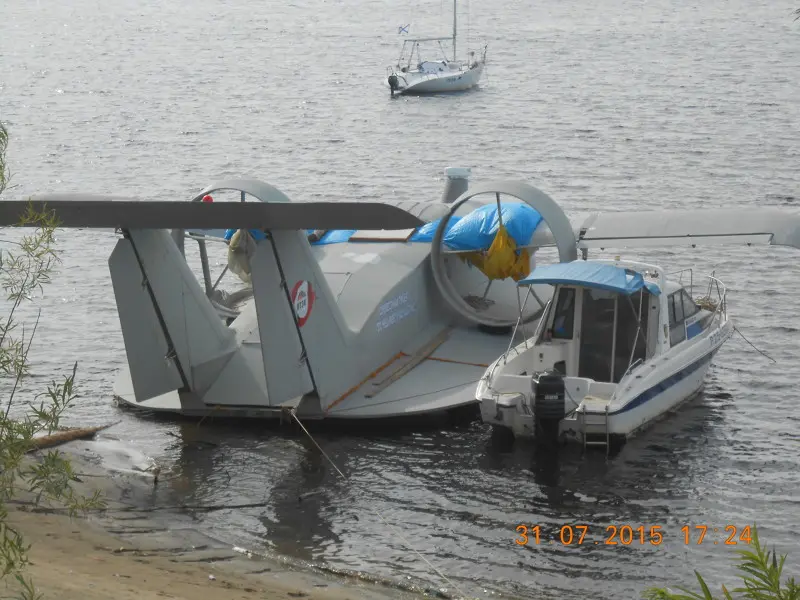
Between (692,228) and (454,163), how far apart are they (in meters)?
31.9

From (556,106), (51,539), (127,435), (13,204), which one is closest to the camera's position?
(51,539)

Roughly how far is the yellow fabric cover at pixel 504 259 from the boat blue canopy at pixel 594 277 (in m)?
2.04

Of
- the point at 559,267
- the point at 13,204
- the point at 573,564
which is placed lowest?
the point at 573,564

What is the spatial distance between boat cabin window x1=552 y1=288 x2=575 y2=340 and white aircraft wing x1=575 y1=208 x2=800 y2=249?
5.53 ft

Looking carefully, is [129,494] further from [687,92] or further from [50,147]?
[687,92]

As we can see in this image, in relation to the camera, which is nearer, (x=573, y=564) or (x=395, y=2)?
(x=573, y=564)

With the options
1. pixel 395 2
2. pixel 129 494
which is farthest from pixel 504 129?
pixel 395 2

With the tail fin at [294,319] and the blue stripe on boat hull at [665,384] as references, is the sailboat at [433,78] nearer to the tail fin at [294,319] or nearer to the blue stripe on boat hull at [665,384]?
the blue stripe on boat hull at [665,384]

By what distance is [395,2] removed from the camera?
135500 millimetres

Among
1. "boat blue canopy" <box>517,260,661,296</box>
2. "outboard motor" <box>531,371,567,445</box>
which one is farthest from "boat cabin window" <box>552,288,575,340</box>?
"outboard motor" <box>531,371,567,445</box>

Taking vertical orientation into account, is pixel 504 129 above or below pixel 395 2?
below

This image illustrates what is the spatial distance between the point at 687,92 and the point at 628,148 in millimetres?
17767

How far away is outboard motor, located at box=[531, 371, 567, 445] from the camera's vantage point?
19.1 metres
